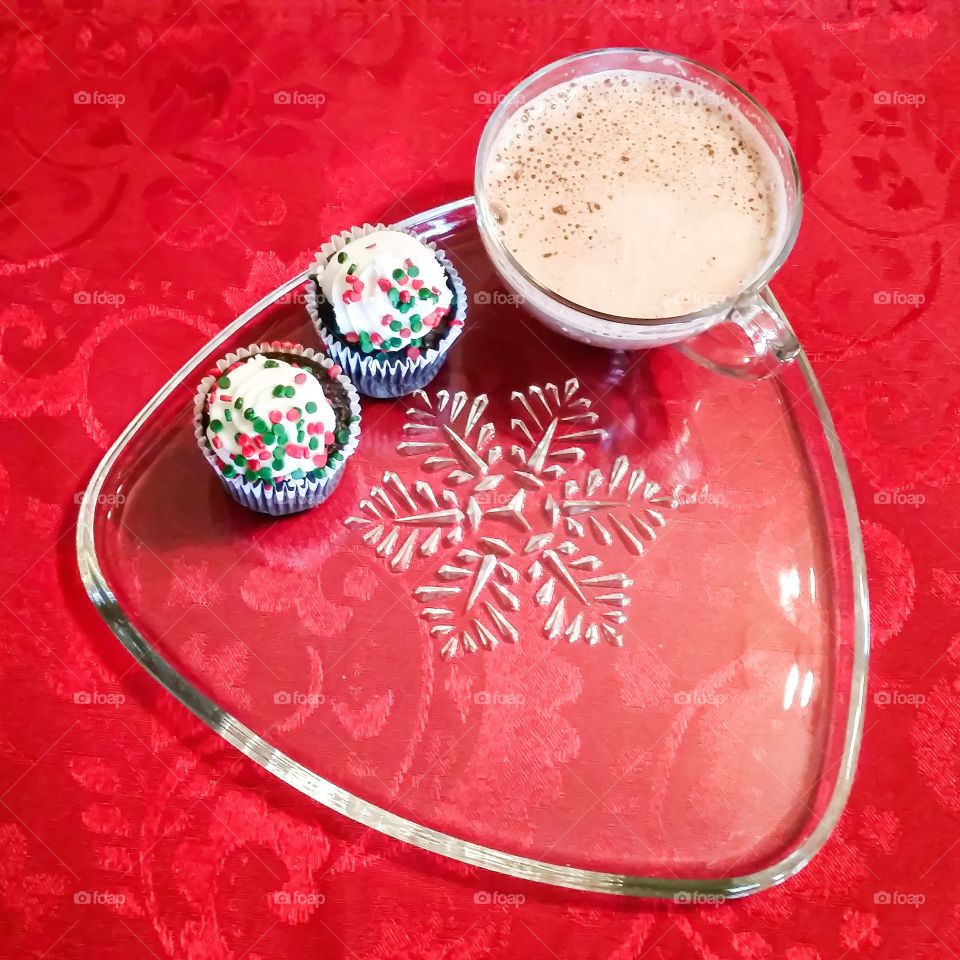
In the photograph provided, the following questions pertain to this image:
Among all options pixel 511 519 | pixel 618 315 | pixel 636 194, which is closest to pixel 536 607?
pixel 511 519

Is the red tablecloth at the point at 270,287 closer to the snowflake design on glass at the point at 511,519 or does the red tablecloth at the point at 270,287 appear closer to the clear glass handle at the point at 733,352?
the clear glass handle at the point at 733,352

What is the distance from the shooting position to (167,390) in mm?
1266

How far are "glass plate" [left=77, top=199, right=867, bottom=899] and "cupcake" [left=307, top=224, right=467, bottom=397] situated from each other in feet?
0.24

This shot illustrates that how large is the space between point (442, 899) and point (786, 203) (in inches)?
38.2

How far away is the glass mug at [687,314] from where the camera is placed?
3.82 feet

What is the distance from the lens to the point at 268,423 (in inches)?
43.6

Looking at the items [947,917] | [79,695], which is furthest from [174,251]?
[947,917]

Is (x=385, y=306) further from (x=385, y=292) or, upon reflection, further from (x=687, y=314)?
(x=687, y=314)

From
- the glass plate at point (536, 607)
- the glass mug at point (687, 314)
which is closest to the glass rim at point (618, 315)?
the glass mug at point (687, 314)

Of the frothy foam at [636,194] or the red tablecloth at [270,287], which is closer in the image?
the red tablecloth at [270,287]

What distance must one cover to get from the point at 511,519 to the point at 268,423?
340 millimetres

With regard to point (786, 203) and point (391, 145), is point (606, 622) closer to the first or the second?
point (786, 203)

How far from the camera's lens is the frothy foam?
1.21 metres

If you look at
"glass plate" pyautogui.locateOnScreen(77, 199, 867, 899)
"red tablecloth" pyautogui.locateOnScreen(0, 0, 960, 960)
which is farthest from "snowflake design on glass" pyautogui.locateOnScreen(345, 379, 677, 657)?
"red tablecloth" pyautogui.locateOnScreen(0, 0, 960, 960)
